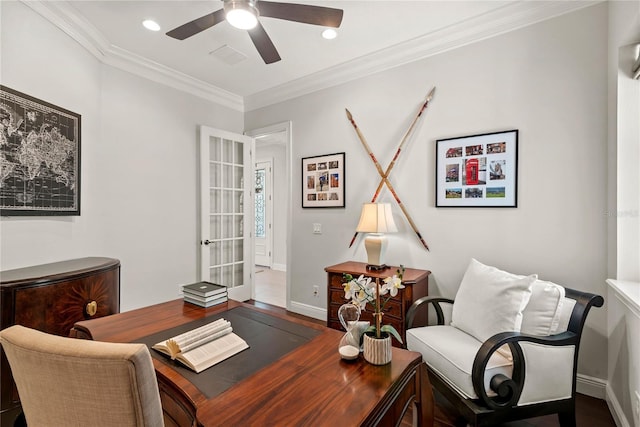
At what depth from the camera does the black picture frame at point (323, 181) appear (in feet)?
10.7

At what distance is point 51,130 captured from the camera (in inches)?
85.1

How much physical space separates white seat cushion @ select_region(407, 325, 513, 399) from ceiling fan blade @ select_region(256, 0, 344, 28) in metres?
2.02

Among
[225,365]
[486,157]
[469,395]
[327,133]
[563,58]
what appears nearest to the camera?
[225,365]

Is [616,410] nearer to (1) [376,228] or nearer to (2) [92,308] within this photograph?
(1) [376,228]

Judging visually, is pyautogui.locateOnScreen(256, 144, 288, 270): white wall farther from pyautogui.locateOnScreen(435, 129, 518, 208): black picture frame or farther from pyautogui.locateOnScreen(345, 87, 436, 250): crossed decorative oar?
pyautogui.locateOnScreen(435, 129, 518, 208): black picture frame

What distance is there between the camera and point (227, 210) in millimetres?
4000

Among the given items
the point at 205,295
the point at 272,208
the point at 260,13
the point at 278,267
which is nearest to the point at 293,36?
the point at 260,13

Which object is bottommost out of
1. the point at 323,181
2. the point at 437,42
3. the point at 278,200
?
the point at 278,200

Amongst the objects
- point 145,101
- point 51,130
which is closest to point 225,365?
point 51,130

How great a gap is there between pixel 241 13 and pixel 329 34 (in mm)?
1118

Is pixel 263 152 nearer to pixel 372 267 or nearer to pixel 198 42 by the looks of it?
pixel 198 42

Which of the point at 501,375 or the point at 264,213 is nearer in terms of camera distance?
the point at 501,375

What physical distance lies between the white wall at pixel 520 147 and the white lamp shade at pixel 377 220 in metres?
0.25

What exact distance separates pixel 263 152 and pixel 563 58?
5.37 m
